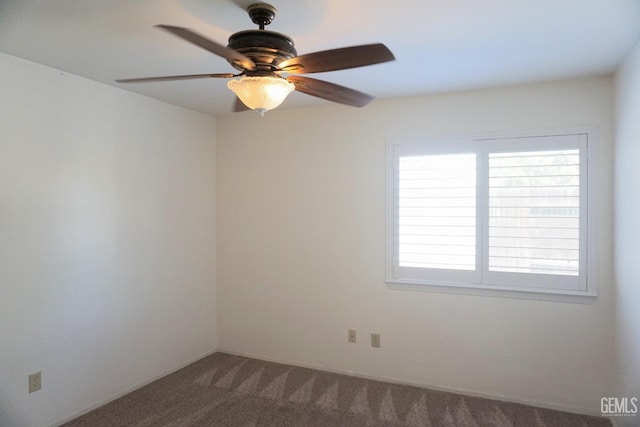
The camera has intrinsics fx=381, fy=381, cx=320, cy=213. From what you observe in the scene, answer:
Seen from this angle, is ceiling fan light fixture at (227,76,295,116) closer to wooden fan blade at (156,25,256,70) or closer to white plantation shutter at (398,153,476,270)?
wooden fan blade at (156,25,256,70)

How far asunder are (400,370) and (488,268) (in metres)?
1.16

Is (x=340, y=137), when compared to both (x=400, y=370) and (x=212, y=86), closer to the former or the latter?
(x=212, y=86)

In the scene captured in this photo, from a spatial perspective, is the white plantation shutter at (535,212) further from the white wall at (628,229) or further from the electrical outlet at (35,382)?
the electrical outlet at (35,382)

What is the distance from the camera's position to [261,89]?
160 centimetres

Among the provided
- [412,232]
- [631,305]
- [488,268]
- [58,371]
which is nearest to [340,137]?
[412,232]

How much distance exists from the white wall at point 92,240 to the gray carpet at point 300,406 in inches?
12.9

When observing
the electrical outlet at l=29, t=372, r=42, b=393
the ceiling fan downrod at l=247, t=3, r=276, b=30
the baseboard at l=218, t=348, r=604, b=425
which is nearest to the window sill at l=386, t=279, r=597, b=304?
the baseboard at l=218, t=348, r=604, b=425

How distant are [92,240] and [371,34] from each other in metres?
2.46

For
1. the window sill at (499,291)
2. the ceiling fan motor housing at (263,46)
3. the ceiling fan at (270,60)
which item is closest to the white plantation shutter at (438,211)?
the window sill at (499,291)

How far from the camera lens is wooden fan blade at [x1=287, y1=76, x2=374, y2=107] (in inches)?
68.4

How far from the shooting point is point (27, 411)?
2473 mm

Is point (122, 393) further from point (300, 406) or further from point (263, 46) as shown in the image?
point (263, 46)

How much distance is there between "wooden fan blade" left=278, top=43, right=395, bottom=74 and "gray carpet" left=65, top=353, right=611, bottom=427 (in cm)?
237

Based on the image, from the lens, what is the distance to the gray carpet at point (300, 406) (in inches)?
106
